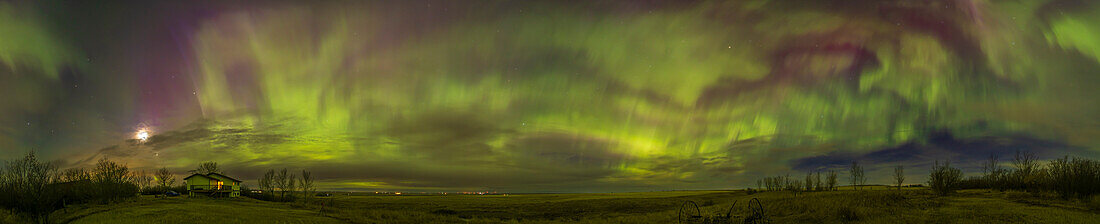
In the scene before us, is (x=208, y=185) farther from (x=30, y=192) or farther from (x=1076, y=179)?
(x=1076, y=179)

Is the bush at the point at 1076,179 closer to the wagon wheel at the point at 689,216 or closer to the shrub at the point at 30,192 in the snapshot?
the wagon wheel at the point at 689,216

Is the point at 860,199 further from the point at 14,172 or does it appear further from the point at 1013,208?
the point at 14,172

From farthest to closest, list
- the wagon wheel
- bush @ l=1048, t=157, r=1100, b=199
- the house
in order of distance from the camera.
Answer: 1. the house
2. bush @ l=1048, t=157, r=1100, b=199
3. the wagon wheel

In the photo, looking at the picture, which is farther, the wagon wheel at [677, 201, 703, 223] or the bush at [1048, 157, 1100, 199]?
the bush at [1048, 157, 1100, 199]

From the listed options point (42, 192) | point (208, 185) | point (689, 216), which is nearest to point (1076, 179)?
point (689, 216)

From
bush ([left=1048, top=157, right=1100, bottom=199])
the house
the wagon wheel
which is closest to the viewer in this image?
the wagon wheel

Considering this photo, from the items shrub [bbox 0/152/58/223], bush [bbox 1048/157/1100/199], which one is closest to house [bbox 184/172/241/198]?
shrub [bbox 0/152/58/223]

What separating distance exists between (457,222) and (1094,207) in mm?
65171

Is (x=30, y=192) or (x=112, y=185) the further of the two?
(x=112, y=185)

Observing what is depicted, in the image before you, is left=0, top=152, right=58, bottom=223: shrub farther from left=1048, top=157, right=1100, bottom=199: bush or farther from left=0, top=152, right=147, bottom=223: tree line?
left=1048, top=157, right=1100, bottom=199: bush

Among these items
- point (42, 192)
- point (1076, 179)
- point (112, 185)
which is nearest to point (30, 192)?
point (42, 192)

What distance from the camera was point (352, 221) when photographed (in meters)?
58.4

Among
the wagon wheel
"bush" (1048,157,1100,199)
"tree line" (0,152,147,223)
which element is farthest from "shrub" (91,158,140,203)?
"bush" (1048,157,1100,199)

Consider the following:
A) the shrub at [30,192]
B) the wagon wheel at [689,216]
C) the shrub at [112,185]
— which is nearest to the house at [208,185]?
the shrub at [112,185]
